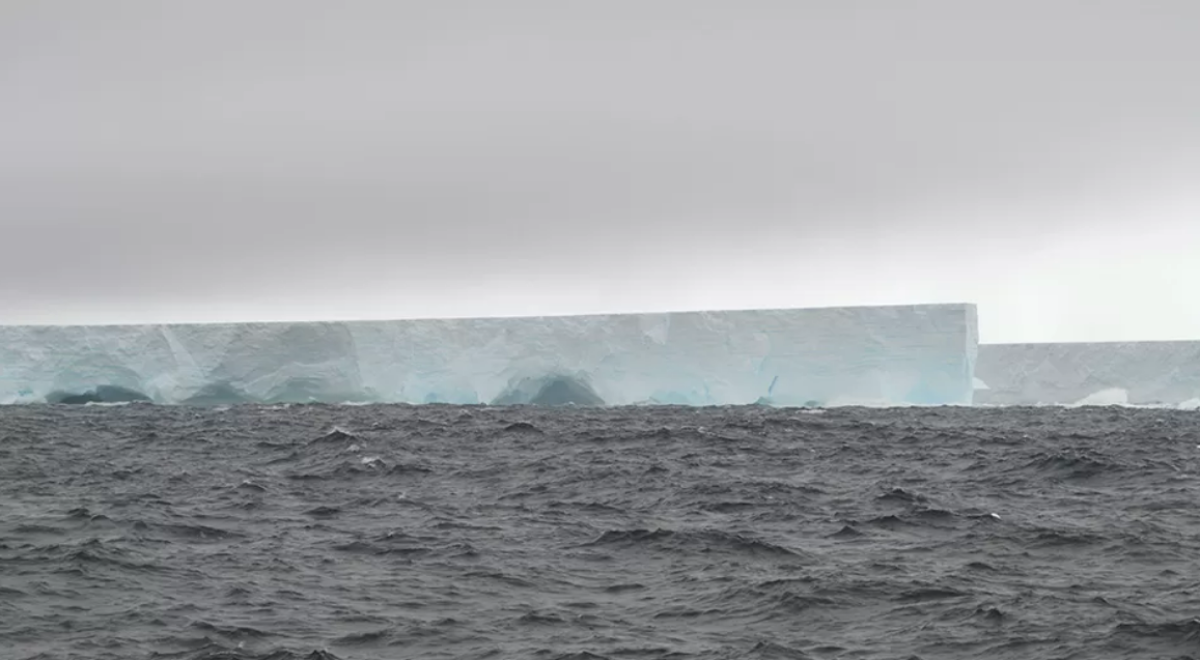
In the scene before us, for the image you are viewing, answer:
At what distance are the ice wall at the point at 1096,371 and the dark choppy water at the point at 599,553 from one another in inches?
461

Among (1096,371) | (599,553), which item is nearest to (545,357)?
(1096,371)

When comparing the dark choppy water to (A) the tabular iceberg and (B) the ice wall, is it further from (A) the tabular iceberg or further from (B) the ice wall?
(B) the ice wall

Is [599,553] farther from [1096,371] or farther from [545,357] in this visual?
[1096,371]

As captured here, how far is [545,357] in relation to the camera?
93.3ft

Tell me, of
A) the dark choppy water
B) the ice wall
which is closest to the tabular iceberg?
the ice wall

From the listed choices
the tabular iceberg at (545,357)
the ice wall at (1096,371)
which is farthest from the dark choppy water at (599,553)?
the ice wall at (1096,371)

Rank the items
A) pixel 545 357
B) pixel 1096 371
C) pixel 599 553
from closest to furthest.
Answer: pixel 599 553, pixel 545 357, pixel 1096 371

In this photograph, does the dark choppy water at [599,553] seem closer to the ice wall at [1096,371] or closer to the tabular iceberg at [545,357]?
the tabular iceberg at [545,357]

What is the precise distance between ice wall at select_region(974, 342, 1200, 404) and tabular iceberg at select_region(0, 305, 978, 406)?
258 cm

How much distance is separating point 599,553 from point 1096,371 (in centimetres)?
2349

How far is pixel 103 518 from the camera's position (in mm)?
10648

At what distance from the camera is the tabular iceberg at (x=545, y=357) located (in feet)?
92.1

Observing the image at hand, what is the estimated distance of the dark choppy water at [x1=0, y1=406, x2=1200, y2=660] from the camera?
261 inches

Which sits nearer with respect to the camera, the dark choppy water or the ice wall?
the dark choppy water
